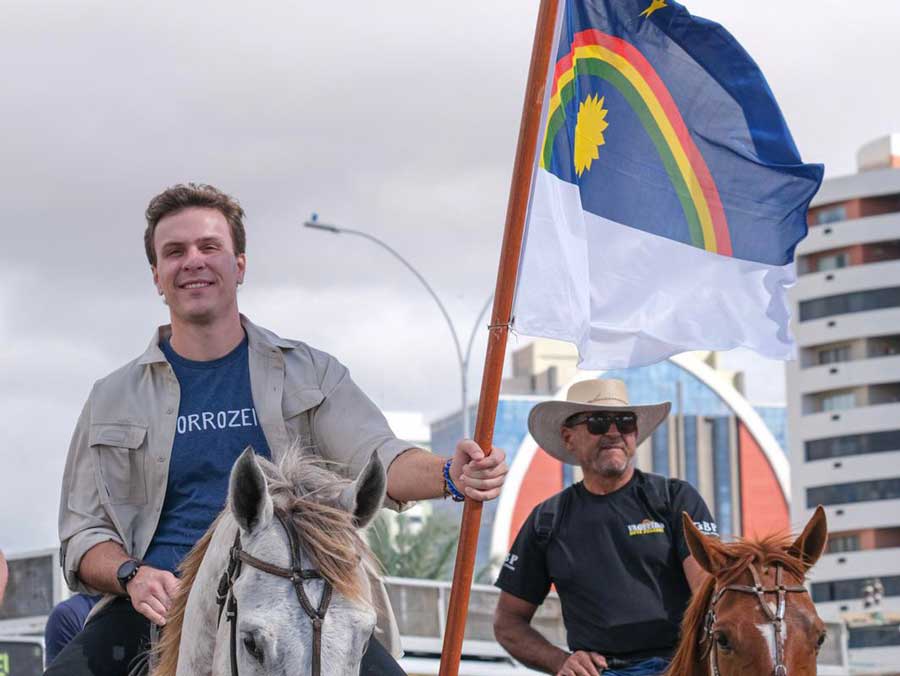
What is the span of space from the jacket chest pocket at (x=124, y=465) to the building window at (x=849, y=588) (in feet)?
376

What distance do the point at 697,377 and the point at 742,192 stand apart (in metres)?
132

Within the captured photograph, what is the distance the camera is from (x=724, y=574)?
798cm

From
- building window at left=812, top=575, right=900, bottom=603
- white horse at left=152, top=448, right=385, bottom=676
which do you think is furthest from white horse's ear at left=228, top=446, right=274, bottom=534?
building window at left=812, top=575, right=900, bottom=603

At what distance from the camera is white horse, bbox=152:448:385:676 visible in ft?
16.7

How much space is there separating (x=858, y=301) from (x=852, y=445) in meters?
10.2

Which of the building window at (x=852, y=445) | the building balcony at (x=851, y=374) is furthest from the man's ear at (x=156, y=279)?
the building balcony at (x=851, y=374)

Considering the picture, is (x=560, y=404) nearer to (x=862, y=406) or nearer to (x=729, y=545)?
(x=729, y=545)

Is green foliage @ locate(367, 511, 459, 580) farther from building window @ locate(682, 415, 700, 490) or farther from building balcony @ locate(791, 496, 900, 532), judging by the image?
building window @ locate(682, 415, 700, 490)

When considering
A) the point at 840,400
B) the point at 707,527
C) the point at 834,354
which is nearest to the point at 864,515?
the point at 840,400

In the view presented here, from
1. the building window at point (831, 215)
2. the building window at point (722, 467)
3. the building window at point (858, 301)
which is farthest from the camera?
the building window at point (722, 467)

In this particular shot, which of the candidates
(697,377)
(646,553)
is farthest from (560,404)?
(697,377)

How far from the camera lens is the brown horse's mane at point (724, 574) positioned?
7941 mm

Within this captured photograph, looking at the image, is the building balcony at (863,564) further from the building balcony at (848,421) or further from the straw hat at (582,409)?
the straw hat at (582,409)

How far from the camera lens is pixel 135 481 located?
6.71m
